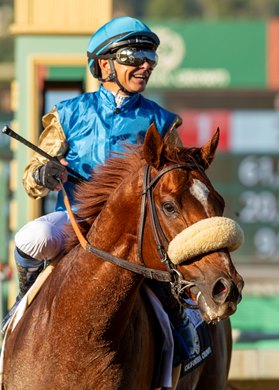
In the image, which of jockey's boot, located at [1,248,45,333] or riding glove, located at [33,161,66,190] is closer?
riding glove, located at [33,161,66,190]

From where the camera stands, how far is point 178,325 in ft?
16.1

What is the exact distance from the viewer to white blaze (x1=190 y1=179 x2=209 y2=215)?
409 centimetres

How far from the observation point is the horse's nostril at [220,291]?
392 centimetres

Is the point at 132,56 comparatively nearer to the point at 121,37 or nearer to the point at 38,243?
the point at 121,37

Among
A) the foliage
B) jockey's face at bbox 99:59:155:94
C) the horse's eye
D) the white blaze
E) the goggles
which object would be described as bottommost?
the horse's eye

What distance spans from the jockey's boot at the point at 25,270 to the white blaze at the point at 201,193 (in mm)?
943

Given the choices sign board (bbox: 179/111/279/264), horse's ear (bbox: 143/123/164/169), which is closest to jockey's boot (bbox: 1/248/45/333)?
horse's ear (bbox: 143/123/164/169)

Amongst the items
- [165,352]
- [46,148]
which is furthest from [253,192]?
[165,352]

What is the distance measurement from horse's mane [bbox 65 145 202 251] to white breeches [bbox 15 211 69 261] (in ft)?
0.32

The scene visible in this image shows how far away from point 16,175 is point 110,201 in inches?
157

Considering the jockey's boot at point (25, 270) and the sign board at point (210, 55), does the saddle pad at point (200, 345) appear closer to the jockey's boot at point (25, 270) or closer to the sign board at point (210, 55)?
the jockey's boot at point (25, 270)

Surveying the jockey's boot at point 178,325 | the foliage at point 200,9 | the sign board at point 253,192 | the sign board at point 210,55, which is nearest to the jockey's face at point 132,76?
the jockey's boot at point 178,325

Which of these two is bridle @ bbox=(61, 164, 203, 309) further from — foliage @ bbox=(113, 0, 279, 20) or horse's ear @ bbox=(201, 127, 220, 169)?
foliage @ bbox=(113, 0, 279, 20)

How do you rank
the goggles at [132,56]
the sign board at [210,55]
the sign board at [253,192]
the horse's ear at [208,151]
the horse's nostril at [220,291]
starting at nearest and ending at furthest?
the horse's nostril at [220,291] → the horse's ear at [208,151] → the goggles at [132,56] → the sign board at [253,192] → the sign board at [210,55]
